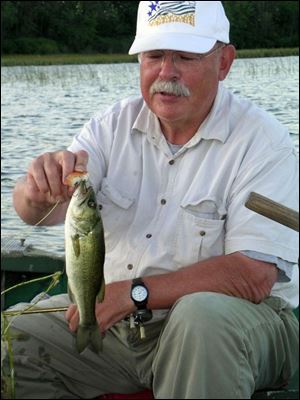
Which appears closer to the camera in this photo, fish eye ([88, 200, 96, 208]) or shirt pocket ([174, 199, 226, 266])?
fish eye ([88, 200, 96, 208])

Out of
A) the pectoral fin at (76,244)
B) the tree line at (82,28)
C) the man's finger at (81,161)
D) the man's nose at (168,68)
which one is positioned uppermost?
the tree line at (82,28)

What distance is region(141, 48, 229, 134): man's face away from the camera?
149 inches

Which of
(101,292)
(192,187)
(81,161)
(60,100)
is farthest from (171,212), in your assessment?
(60,100)

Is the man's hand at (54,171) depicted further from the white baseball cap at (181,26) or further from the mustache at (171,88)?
the white baseball cap at (181,26)

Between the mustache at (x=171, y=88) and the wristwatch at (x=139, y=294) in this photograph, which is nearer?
the wristwatch at (x=139, y=294)

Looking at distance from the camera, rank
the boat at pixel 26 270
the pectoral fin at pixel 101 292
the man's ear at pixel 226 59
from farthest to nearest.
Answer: the boat at pixel 26 270 → the man's ear at pixel 226 59 → the pectoral fin at pixel 101 292

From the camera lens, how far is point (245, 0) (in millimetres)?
37750

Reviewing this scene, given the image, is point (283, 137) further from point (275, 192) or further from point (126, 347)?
point (126, 347)

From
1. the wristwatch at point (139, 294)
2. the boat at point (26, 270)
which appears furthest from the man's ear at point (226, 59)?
the boat at point (26, 270)

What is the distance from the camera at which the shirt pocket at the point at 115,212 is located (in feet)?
12.7

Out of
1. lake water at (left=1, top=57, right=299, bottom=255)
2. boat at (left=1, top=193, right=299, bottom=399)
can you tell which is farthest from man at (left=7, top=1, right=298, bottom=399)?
lake water at (left=1, top=57, right=299, bottom=255)

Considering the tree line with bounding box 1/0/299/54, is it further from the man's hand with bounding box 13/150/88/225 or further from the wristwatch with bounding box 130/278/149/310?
the wristwatch with bounding box 130/278/149/310

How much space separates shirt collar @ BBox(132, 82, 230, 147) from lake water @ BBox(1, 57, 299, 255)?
4.97 metres

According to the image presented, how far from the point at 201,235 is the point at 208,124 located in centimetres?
54
